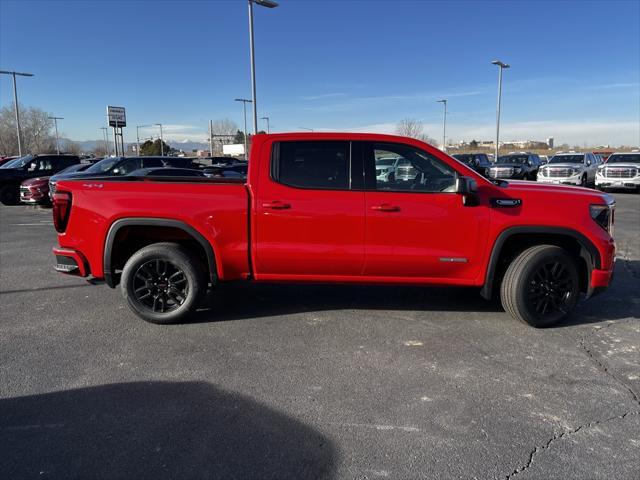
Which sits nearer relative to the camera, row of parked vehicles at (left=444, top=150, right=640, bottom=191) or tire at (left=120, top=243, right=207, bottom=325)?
tire at (left=120, top=243, right=207, bottom=325)

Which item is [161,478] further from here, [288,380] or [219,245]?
[219,245]

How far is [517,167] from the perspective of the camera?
1011 inches

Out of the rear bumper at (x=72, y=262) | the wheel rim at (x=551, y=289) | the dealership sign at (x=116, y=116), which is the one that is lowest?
the wheel rim at (x=551, y=289)

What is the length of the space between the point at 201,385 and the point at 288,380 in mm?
658

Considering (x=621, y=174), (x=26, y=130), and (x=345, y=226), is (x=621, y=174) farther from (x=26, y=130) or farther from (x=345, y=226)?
(x=26, y=130)

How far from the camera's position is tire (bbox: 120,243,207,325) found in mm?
4797

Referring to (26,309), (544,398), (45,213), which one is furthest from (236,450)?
(45,213)

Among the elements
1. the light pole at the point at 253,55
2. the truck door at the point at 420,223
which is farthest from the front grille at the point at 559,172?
the truck door at the point at 420,223

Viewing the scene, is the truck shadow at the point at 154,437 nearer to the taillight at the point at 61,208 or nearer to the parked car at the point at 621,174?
the taillight at the point at 61,208

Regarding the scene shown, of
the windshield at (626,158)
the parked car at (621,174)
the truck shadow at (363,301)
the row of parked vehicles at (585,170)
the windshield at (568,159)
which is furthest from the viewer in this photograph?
the windshield at (568,159)

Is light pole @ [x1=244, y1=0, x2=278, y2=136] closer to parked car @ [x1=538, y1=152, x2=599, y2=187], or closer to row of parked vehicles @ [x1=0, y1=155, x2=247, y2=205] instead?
row of parked vehicles @ [x1=0, y1=155, x2=247, y2=205]

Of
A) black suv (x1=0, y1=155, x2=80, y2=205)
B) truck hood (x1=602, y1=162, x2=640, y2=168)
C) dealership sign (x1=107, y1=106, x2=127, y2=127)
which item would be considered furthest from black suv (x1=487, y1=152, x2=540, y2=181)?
dealership sign (x1=107, y1=106, x2=127, y2=127)

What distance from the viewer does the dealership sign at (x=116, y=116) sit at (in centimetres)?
3944

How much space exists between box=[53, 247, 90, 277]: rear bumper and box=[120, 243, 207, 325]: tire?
422 millimetres
